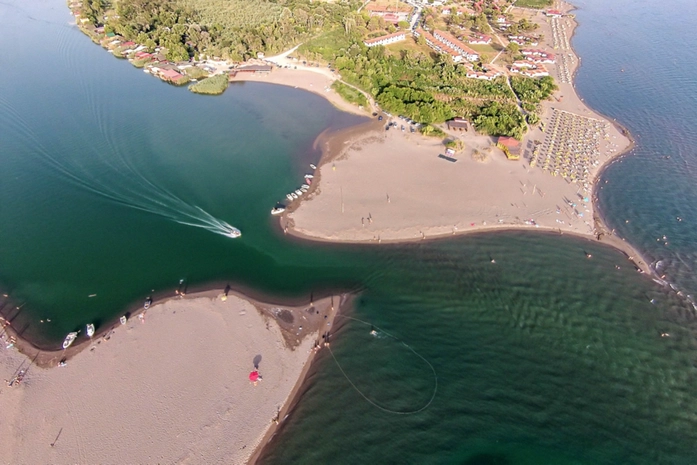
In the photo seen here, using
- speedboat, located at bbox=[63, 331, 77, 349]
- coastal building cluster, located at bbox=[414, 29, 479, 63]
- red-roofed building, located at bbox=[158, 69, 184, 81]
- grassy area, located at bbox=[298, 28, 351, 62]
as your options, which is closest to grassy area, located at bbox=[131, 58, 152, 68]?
red-roofed building, located at bbox=[158, 69, 184, 81]

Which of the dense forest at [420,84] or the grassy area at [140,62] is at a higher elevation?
the dense forest at [420,84]

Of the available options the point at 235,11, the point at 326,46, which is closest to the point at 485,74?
the point at 326,46

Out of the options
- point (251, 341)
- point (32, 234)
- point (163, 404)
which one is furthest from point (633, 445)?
point (32, 234)


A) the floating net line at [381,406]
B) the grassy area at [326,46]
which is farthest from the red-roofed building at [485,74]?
the floating net line at [381,406]

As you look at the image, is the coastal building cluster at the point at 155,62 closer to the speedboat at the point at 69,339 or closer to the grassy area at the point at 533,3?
the speedboat at the point at 69,339

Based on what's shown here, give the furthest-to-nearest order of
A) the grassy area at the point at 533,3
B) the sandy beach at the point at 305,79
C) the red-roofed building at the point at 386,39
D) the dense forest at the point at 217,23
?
the grassy area at the point at 533,3 < the red-roofed building at the point at 386,39 < the dense forest at the point at 217,23 < the sandy beach at the point at 305,79
